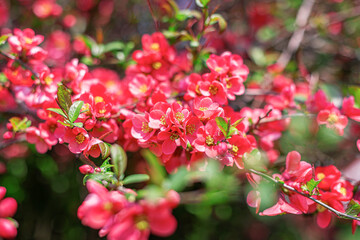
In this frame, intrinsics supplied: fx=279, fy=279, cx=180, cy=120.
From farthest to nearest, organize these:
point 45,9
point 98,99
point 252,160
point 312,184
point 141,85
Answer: point 45,9 < point 141,85 < point 98,99 < point 252,160 < point 312,184

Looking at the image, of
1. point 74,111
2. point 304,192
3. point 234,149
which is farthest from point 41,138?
point 304,192

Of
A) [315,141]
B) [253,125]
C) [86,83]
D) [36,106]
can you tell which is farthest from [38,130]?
[315,141]

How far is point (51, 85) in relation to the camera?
41.7 inches

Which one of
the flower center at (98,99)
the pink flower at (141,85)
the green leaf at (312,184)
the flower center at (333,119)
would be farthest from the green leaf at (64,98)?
the flower center at (333,119)

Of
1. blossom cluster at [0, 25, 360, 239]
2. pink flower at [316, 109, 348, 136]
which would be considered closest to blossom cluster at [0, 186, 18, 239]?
blossom cluster at [0, 25, 360, 239]

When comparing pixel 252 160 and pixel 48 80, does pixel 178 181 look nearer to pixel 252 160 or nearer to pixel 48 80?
pixel 252 160

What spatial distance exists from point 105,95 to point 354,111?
0.94 meters

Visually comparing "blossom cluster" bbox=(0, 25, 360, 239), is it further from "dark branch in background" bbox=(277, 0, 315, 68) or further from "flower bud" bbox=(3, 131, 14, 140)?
"dark branch in background" bbox=(277, 0, 315, 68)

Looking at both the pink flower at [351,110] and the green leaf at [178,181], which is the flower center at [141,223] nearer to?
the green leaf at [178,181]

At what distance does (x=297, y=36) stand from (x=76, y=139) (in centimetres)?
142

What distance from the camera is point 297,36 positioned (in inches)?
65.7

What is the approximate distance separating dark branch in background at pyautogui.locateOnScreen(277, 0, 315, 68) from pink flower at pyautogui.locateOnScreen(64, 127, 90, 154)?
1.19m

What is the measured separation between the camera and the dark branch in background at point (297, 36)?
5.33 ft

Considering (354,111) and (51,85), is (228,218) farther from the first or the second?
(51,85)
